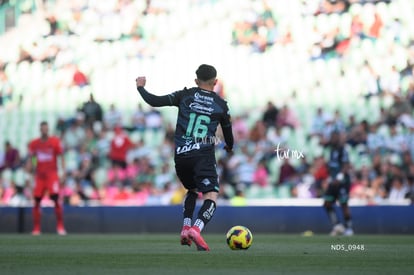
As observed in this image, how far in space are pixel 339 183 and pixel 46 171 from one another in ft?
18.5

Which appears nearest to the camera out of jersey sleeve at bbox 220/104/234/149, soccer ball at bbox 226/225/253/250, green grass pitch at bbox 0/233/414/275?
green grass pitch at bbox 0/233/414/275

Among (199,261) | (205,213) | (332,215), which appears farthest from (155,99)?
(332,215)

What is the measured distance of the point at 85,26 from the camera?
84.3ft

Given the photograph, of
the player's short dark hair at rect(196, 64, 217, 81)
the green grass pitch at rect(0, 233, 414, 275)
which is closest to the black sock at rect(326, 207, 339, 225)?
the green grass pitch at rect(0, 233, 414, 275)

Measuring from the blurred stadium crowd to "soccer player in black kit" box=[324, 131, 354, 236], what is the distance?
165cm

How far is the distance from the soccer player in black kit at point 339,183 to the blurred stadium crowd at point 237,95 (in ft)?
5.42

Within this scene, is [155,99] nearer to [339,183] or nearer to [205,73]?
[205,73]

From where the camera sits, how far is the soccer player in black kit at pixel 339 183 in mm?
17641

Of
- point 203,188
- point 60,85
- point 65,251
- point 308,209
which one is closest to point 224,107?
point 203,188

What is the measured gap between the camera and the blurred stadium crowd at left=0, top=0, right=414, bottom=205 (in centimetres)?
2088

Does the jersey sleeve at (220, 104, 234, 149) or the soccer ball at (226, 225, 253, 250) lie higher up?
the jersey sleeve at (220, 104, 234, 149)

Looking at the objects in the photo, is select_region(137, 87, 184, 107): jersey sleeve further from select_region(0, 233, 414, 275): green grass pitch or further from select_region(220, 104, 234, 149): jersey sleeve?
select_region(0, 233, 414, 275): green grass pitch

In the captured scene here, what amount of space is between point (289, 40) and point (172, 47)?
10.6 feet

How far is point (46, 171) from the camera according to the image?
17.6 meters
